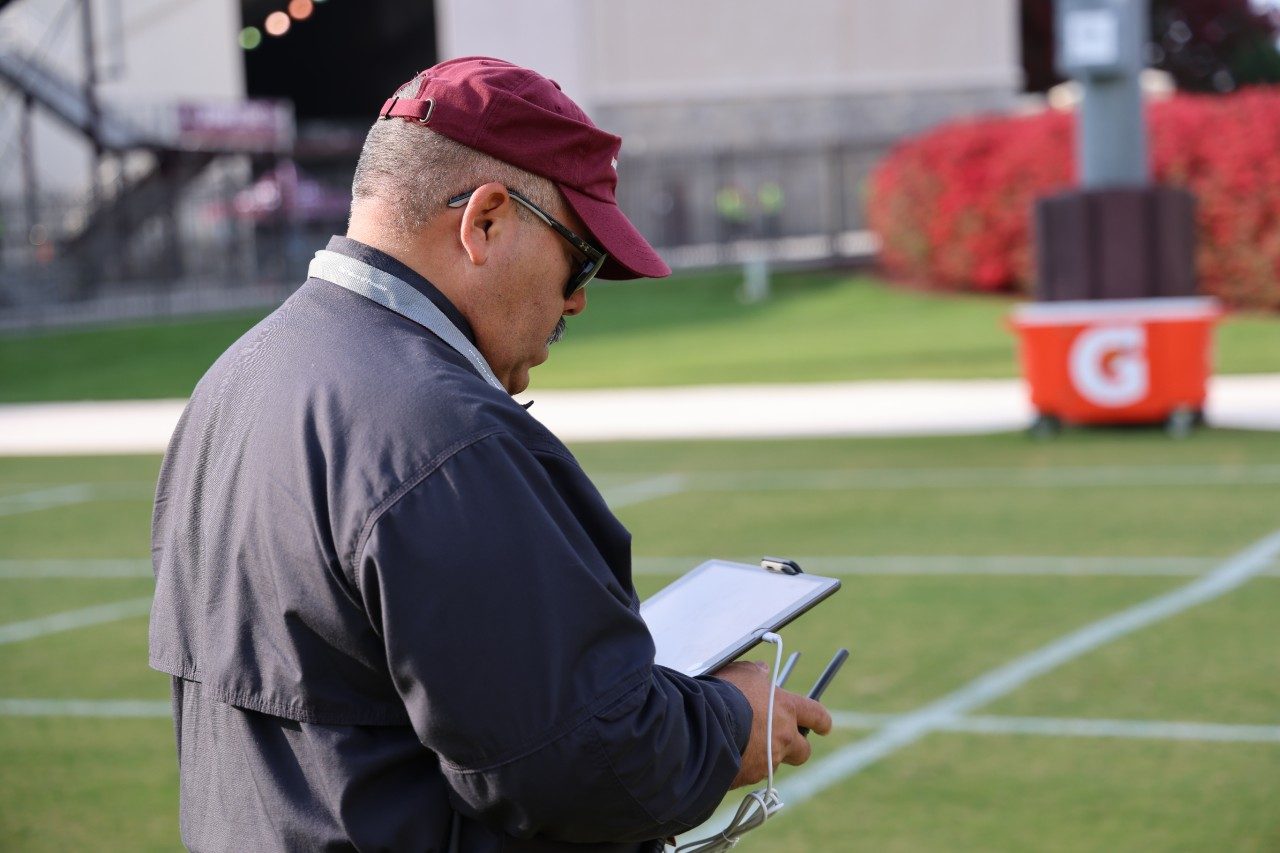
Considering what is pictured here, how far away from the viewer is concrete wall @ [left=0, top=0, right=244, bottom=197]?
29375 millimetres

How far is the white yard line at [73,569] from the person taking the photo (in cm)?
930

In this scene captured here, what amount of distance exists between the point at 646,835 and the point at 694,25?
34.1 m

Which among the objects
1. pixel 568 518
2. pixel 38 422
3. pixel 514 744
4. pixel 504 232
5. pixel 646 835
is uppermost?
pixel 504 232

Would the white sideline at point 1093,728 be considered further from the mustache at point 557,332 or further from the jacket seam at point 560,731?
the jacket seam at point 560,731

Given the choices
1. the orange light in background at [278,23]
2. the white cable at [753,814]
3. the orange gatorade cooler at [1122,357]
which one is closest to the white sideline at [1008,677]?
the white cable at [753,814]

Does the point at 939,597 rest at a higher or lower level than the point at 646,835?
lower

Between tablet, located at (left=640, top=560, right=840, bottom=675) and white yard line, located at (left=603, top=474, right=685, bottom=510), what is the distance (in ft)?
25.2

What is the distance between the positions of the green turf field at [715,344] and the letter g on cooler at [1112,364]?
4.42m

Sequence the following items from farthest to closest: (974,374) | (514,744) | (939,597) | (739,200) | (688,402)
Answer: (739,200)
(974,374)
(688,402)
(939,597)
(514,744)

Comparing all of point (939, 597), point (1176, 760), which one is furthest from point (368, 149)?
point (939, 597)

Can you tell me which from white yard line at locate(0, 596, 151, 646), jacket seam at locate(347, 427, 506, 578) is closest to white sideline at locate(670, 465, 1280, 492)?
white yard line at locate(0, 596, 151, 646)

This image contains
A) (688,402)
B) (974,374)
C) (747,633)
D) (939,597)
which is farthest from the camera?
(974,374)

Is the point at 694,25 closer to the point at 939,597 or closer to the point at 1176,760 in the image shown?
the point at 939,597

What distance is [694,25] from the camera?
115 ft
